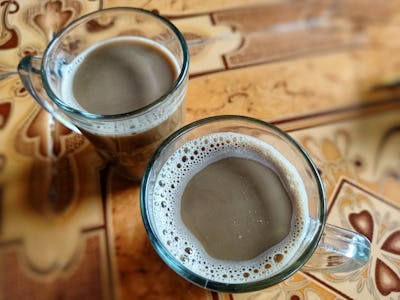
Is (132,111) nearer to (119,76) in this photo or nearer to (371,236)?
(119,76)


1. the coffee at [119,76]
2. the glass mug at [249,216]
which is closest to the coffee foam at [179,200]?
the glass mug at [249,216]

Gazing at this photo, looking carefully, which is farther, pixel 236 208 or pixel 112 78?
pixel 112 78

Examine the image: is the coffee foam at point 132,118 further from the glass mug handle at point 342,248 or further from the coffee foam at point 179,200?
the glass mug handle at point 342,248

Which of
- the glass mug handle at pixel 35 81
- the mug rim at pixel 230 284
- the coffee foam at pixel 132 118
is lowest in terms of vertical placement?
the mug rim at pixel 230 284

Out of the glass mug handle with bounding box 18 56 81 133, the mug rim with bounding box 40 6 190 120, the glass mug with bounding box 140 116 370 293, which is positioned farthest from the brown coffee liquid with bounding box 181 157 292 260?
the glass mug handle with bounding box 18 56 81 133

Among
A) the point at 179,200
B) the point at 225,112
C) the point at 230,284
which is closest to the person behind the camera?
the point at 230,284

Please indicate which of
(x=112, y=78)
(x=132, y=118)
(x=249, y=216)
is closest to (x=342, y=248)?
(x=249, y=216)
